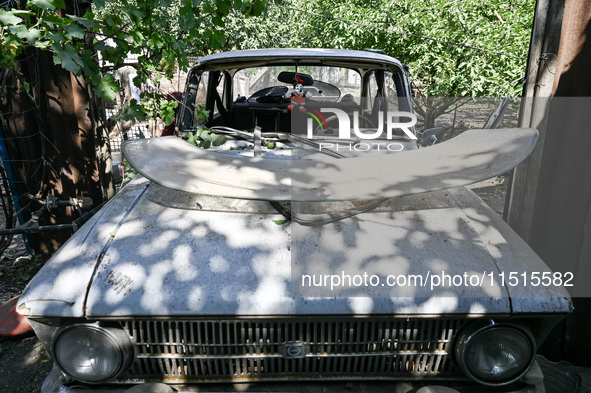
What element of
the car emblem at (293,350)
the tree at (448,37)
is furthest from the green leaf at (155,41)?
the tree at (448,37)

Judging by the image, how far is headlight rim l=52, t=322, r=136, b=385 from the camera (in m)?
1.74

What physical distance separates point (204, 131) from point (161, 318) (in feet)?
5.81

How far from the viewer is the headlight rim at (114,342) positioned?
1.74 m

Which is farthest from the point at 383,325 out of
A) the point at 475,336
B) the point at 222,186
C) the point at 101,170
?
the point at 101,170

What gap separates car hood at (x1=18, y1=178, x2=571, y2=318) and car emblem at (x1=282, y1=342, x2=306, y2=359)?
0.17 metres

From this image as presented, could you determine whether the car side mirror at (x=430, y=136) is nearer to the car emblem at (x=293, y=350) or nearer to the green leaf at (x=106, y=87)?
the car emblem at (x=293, y=350)

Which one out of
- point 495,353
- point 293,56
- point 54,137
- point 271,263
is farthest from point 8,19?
point 495,353

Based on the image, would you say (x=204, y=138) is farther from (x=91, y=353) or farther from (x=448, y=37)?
(x=448, y=37)

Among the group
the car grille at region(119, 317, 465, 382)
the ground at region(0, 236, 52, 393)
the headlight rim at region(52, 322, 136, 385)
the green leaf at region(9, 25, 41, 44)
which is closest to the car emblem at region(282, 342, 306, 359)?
the car grille at region(119, 317, 465, 382)

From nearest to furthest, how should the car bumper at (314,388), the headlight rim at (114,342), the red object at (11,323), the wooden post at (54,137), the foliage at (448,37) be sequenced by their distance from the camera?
the headlight rim at (114,342), the car bumper at (314,388), the red object at (11,323), the wooden post at (54,137), the foliage at (448,37)

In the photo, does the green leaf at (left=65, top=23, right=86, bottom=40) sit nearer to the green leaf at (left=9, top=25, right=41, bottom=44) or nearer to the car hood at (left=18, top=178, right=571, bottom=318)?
the green leaf at (left=9, top=25, right=41, bottom=44)

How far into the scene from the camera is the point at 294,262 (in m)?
1.91

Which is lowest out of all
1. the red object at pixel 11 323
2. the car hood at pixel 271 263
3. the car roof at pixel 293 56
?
the red object at pixel 11 323

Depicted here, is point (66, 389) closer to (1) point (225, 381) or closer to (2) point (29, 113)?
(1) point (225, 381)
